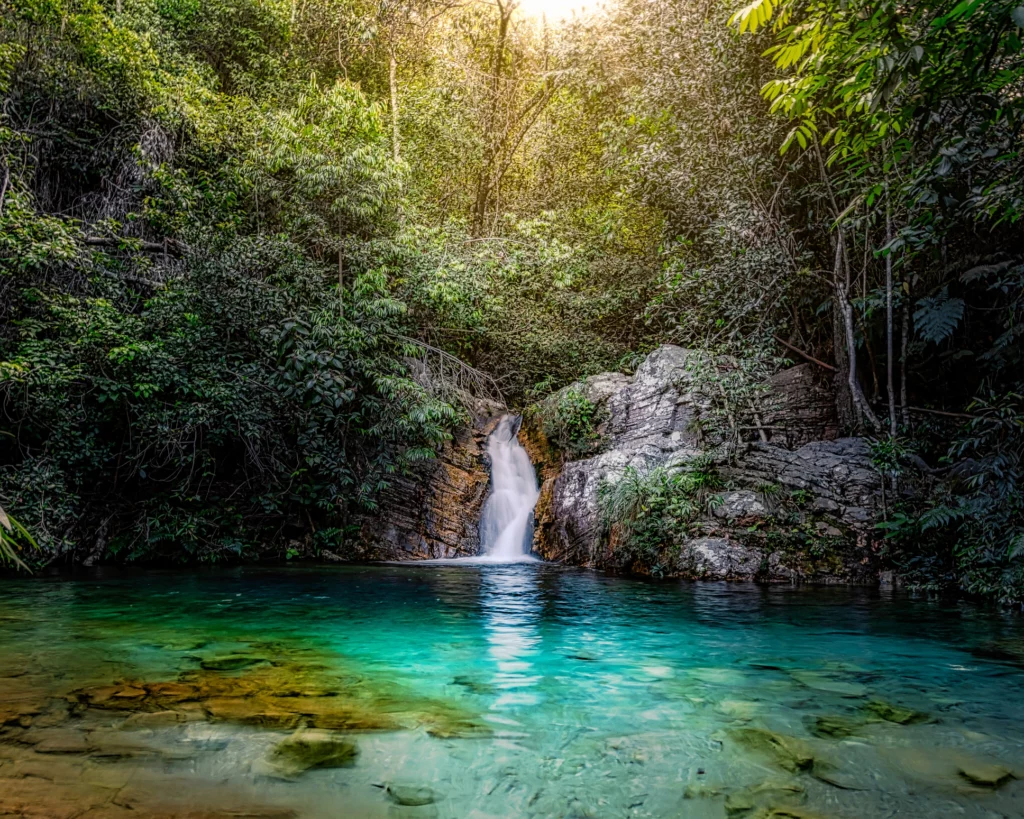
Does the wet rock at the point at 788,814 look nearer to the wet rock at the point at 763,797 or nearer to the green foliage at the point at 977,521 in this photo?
the wet rock at the point at 763,797

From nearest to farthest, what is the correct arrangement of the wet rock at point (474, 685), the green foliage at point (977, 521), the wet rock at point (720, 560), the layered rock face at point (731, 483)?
the wet rock at point (474, 685) < the green foliage at point (977, 521) < the wet rock at point (720, 560) < the layered rock face at point (731, 483)

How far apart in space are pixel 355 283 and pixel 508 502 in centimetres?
481

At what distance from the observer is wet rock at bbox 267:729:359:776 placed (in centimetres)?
258

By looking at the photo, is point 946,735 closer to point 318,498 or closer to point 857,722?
point 857,722

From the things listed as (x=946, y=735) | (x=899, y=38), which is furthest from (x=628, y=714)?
(x=899, y=38)

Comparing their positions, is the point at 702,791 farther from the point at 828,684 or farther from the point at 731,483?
the point at 731,483

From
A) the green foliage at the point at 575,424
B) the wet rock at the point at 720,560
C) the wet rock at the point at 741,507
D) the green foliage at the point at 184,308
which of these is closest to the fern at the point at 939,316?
the wet rock at the point at 741,507

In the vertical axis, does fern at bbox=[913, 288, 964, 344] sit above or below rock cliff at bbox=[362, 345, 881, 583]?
above

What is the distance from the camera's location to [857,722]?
3.16m

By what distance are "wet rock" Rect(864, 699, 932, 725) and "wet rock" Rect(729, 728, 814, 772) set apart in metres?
0.66

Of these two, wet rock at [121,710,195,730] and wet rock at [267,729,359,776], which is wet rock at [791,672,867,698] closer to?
wet rock at [267,729,359,776]

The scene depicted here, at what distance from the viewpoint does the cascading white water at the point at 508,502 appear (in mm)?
11562

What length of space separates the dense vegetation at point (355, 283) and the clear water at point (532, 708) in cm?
342

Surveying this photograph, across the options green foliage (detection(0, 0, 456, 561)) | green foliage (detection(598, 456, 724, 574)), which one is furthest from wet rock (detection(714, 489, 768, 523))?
green foliage (detection(0, 0, 456, 561))
